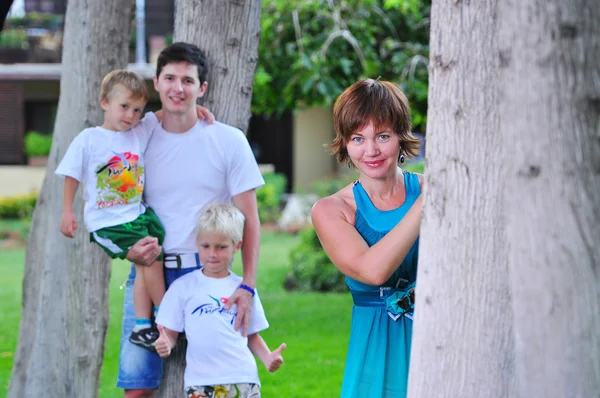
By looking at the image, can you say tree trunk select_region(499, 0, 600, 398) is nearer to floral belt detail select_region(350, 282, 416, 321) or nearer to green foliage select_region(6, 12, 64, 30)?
floral belt detail select_region(350, 282, 416, 321)

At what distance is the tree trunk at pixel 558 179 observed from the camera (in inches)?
83.3

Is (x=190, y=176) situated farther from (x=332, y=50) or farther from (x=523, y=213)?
(x=332, y=50)

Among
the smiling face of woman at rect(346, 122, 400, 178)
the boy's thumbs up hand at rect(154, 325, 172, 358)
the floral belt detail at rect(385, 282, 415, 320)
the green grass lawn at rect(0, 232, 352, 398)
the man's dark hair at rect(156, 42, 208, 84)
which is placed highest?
the man's dark hair at rect(156, 42, 208, 84)

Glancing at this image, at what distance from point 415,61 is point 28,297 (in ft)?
20.1

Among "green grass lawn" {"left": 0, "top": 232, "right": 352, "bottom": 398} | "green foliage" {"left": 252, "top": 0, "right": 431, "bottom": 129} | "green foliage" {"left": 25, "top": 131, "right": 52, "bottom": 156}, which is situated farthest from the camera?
"green foliage" {"left": 25, "top": 131, "right": 52, "bottom": 156}

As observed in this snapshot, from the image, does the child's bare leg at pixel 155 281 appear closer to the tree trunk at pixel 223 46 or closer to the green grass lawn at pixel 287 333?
the tree trunk at pixel 223 46

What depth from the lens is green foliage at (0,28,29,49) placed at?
1001 inches

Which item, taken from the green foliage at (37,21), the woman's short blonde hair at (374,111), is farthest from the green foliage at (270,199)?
the woman's short blonde hair at (374,111)

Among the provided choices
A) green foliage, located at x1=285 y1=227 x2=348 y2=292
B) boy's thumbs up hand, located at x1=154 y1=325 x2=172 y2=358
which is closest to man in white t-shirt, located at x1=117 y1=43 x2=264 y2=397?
boy's thumbs up hand, located at x1=154 y1=325 x2=172 y2=358

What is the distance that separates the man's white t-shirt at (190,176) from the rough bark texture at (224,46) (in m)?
0.43

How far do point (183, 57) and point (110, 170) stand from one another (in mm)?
617

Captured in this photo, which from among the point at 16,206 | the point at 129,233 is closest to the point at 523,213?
the point at 129,233

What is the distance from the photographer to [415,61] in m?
10.8

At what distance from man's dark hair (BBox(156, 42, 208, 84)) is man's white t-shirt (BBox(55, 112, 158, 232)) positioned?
0.27 meters
